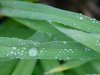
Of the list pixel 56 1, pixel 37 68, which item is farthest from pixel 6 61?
pixel 56 1

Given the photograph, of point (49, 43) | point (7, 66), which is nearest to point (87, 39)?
point (49, 43)

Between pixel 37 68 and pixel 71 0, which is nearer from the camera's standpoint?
pixel 37 68

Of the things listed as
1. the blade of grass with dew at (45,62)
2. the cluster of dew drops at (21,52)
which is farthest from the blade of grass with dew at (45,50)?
the blade of grass with dew at (45,62)

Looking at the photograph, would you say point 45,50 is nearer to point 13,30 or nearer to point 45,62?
point 45,62

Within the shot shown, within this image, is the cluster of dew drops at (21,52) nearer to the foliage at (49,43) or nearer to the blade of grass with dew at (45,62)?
the foliage at (49,43)

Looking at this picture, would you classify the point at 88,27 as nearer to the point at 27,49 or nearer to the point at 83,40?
the point at 83,40

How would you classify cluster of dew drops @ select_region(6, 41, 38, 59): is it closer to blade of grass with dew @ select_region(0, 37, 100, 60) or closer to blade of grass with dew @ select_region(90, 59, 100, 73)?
blade of grass with dew @ select_region(0, 37, 100, 60)
